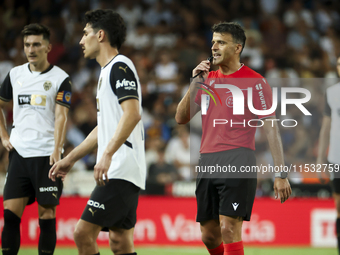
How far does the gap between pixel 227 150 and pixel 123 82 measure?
4.05 ft

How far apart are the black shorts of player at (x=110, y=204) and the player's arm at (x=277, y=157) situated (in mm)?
1278

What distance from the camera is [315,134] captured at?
958cm

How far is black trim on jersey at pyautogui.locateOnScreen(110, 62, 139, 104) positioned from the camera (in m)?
3.59

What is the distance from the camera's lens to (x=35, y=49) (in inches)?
204

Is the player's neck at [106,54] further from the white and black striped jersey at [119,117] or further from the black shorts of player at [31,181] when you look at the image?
the black shorts of player at [31,181]

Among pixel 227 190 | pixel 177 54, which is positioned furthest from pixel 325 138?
pixel 177 54

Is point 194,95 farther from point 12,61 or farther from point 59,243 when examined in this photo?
point 12,61

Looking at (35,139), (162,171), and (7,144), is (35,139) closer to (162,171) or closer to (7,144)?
(7,144)

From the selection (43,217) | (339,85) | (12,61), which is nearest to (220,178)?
(43,217)

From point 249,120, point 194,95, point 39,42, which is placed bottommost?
point 249,120

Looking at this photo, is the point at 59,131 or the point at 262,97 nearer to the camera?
the point at 262,97

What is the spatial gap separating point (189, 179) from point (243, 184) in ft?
15.3

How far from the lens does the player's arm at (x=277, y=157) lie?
393 centimetres

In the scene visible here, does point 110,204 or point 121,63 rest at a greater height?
point 121,63
